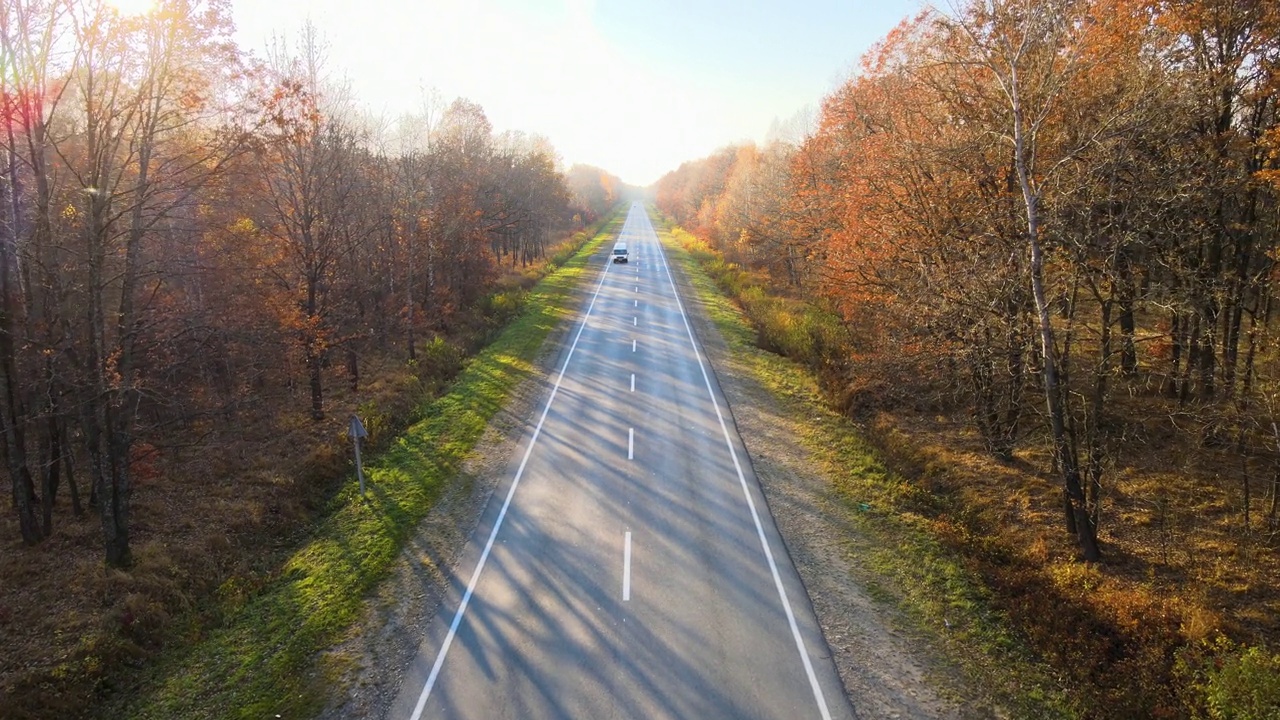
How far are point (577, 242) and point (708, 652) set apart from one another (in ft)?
202

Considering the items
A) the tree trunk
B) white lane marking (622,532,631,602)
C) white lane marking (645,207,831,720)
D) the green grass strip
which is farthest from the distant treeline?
the tree trunk

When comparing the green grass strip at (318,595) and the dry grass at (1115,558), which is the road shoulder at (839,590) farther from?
the green grass strip at (318,595)

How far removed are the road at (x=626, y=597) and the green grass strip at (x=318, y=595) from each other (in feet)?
5.32

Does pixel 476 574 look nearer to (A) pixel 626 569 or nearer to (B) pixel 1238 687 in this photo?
(A) pixel 626 569

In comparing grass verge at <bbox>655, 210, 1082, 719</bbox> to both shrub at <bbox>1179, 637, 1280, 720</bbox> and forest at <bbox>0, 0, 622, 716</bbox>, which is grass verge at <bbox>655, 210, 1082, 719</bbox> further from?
forest at <bbox>0, 0, 622, 716</bbox>

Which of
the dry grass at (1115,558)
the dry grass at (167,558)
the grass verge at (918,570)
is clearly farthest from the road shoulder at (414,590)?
the dry grass at (1115,558)

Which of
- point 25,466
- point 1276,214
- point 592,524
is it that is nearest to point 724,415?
point 592,524

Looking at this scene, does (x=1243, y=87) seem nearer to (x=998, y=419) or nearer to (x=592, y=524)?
(x=998, y=419)

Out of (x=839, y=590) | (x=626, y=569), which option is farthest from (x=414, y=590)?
(x=839, y=590)

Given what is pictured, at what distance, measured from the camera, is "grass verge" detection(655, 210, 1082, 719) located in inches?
344

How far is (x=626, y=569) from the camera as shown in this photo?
11422 mm

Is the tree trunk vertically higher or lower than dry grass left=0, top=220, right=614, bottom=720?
higher

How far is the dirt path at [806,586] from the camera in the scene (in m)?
8.55

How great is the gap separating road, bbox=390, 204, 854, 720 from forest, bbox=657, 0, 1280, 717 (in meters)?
4.17
